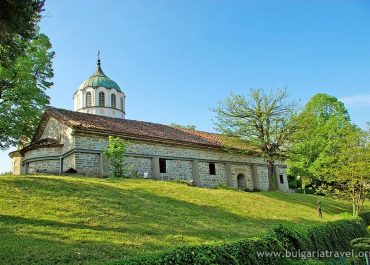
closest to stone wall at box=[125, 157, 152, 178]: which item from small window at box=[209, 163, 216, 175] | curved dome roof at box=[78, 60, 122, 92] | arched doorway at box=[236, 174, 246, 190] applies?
small window at box=[209, 163, 216, 175]

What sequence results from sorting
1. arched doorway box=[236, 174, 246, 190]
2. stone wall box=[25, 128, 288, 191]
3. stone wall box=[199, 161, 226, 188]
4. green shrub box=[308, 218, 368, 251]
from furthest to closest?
arched doorway box=[236, 174, 246, 190] < stone wall box=[199, 161, 226, 188] < stone wall box=[25, 128, 288, 191] < green shrub box=[308, 218, 368, 251]

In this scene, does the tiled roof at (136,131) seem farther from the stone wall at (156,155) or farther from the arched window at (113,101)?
the arched window at (113,101)

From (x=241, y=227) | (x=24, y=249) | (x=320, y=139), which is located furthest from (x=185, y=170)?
(x=24, y=249)

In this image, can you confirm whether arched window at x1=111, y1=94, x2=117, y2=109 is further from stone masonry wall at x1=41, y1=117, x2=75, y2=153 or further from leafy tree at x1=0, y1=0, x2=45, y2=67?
leafy tree at x1=0, y1=0, x2=45, y2=67

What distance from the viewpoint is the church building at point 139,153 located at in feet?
72.6

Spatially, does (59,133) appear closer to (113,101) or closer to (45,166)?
(45,166)

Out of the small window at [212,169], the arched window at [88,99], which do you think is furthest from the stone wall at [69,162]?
the arched window at [88,99]

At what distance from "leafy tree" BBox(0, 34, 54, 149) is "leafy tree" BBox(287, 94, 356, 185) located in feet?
66.6

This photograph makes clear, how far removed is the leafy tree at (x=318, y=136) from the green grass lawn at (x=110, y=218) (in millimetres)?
9975

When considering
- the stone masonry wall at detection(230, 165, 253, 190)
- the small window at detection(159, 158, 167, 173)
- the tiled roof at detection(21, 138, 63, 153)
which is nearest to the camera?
the tiled roof at detection(21, 138, 63, 153)

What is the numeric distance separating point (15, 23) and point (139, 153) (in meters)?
15.4

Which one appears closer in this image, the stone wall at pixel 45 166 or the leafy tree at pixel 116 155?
the leafy tree at pixel 116 155

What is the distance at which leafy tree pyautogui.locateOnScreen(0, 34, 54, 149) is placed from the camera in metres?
23.7

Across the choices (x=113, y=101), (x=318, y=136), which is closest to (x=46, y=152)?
(x=113, y=101)
